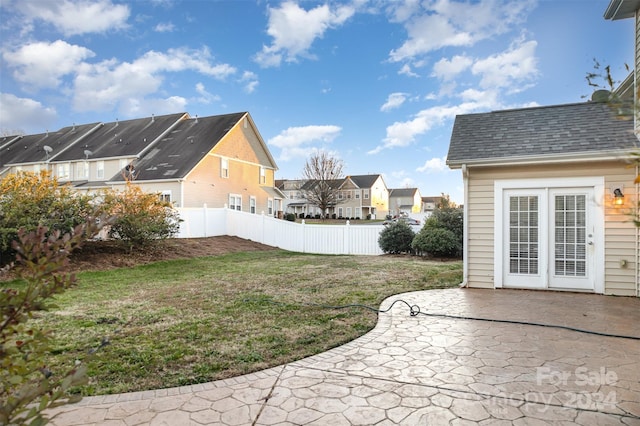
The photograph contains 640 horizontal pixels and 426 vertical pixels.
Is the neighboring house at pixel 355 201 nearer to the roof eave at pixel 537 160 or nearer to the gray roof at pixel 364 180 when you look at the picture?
the gray roof at pixel 364 180

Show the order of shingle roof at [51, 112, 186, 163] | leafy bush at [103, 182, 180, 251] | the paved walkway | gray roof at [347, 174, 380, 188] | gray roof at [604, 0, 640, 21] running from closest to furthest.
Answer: the paved walkway
gray roof at [604, 0, 640, 21]
leafy bush at [103, 182, 180, 251]
shingle roof at [51, 112, 186, 163]
gray roof at [347, 174, 380, 188]

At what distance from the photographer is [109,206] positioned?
10.8 m

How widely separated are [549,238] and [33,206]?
1217 centimetres

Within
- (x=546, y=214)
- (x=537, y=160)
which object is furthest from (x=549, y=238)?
(x=537, y=160)

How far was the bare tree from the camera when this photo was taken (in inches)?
1586

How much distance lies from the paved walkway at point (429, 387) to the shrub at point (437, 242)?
745 centimetres

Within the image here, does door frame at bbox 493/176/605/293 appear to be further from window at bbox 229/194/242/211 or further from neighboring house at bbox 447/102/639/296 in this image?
window at bbox 229/194/242/211

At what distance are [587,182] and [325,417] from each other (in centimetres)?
707

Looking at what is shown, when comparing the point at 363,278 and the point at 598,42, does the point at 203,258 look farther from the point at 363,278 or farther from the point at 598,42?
the point at 598,42

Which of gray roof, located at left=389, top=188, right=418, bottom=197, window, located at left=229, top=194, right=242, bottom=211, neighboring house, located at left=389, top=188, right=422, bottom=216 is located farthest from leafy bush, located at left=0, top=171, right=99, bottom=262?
gray roof, located at left=389, top=188, right=418, bottom=197

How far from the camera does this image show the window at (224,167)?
22281 mm

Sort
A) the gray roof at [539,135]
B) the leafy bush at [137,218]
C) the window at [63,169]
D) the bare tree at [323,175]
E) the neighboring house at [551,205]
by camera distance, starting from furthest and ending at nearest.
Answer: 1. the bare tree at [323,175]
2. the window at [63,169]
3. the leafy bush at [137,218]
4. the gray roof at [539,135]
5. the neighboring house at [551,205]

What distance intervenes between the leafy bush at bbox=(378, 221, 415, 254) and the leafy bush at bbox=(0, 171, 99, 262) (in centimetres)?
985

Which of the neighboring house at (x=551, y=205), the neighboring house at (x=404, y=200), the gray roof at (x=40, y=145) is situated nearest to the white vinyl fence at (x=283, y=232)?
the neighboring house at (x=551, y=205)
